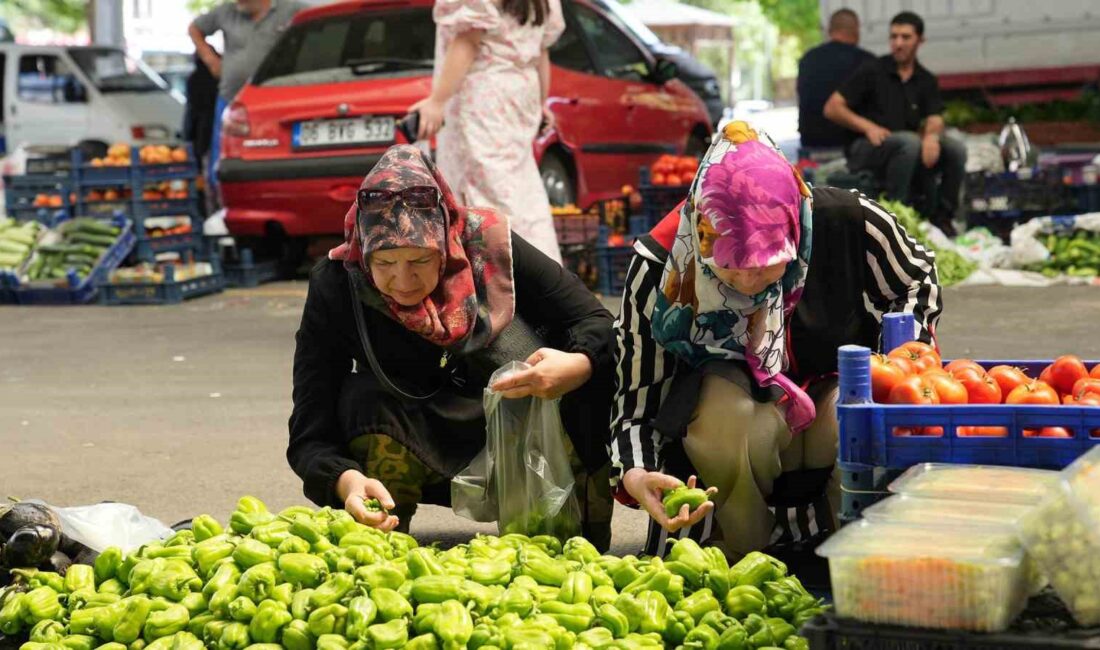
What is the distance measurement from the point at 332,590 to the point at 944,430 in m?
1.24

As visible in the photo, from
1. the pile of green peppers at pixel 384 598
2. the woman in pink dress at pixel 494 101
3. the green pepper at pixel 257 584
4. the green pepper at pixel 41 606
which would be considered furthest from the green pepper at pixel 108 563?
the woman in pink dress at pixel 494 101

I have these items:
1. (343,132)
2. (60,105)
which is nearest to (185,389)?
(343,132)

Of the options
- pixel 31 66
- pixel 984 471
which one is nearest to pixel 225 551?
pixel 984 471

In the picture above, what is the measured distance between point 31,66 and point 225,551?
1479 centimetres

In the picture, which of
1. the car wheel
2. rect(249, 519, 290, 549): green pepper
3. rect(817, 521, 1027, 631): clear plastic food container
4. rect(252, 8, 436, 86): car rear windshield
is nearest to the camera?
rect(817, 521, 1027, 631): clear plastic food container

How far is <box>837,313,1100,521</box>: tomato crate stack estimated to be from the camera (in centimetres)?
309

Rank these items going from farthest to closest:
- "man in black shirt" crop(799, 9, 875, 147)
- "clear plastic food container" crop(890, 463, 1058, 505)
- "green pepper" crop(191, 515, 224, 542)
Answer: "man in black shirt" crop(799, 9, 875, 147), "green pepper" crop(191, 515, 224, 542), "clear plastic food container" crop(890, 463, 1058, 505)

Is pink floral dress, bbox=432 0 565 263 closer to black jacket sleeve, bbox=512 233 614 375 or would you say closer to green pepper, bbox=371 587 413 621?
black jacket sleeve, bbox=512 233 614 375

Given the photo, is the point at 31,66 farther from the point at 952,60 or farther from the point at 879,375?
the point at 879,375

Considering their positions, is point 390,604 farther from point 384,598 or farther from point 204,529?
point 204,529

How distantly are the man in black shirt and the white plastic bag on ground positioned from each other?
28.9ft

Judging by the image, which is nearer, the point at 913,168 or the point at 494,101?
the point at 494,101

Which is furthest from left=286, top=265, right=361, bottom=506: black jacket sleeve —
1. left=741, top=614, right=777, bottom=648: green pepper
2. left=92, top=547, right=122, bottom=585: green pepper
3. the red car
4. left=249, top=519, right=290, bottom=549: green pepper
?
the red car

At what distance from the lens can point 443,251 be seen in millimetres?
4242
